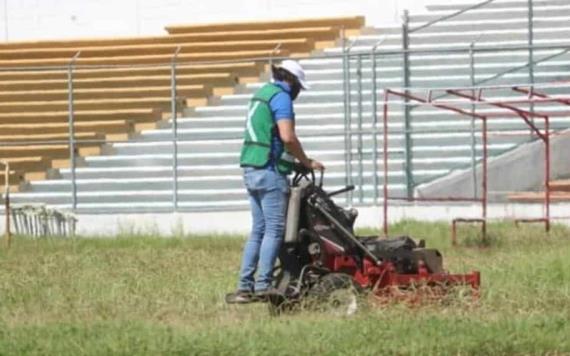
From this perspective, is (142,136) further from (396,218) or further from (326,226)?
(326,226)

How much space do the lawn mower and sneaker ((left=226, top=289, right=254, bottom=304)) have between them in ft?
0.61

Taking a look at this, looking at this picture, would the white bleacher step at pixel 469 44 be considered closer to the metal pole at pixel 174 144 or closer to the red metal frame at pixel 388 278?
the metal pole at pixel 174 144

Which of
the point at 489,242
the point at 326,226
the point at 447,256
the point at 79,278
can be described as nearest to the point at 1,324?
the point at 326,226

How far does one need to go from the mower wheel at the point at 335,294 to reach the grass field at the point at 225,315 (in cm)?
18

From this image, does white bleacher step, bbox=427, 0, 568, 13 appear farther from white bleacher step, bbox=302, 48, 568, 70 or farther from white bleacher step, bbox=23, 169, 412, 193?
white bleacher step, bbox=23, 169, 412, 193

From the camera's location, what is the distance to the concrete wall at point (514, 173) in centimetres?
2603

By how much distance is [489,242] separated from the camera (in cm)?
2105

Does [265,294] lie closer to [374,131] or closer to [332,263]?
[332,263]

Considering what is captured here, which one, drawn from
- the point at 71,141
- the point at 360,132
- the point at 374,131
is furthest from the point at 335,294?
the point at 71,141

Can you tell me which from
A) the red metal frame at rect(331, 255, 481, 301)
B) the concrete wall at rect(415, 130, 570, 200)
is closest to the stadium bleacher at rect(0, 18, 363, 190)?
the concrete wall at rect(415, 130, 570, 200)

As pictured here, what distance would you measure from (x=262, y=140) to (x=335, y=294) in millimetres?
1292

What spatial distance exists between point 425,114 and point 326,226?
13481 mm

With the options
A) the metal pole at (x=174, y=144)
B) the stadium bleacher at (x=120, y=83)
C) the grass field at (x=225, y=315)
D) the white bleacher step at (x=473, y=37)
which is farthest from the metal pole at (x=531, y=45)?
the grass field at (x=225, y=315)

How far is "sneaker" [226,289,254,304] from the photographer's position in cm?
1346
